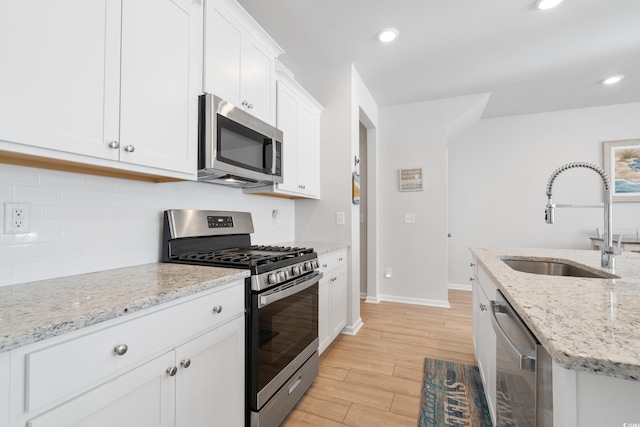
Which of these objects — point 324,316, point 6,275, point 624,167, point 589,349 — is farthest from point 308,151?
point 624,167

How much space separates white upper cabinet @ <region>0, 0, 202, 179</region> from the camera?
90 centimetres

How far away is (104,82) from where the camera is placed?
1.11 meters

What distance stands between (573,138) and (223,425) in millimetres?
5350

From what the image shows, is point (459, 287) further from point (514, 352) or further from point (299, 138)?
point (514, 352)

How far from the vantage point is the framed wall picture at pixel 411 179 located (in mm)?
3953

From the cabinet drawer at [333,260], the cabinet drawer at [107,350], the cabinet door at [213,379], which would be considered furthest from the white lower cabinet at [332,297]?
the cabinet drawer at [107,350]

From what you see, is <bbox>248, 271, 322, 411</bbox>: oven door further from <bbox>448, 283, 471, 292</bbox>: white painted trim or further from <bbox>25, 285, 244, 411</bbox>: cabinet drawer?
Answer: <bbox>448, 283, 471, 292</bbox>: white painted trim

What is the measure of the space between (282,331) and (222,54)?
62.5 inches

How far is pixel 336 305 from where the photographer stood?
260cm

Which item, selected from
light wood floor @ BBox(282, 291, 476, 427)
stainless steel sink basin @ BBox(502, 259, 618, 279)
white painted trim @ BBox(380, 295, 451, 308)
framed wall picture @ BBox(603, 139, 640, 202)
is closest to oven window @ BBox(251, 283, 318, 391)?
light wood floor @ BBox(282, 291, 476, 427)

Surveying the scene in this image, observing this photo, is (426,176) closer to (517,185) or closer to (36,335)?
(517,185)

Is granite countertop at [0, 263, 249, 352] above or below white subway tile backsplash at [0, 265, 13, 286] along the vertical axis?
below

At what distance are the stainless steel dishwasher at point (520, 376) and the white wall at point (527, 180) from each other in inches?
146

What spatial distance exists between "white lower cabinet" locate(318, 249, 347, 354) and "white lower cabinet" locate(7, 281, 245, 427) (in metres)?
1.01
